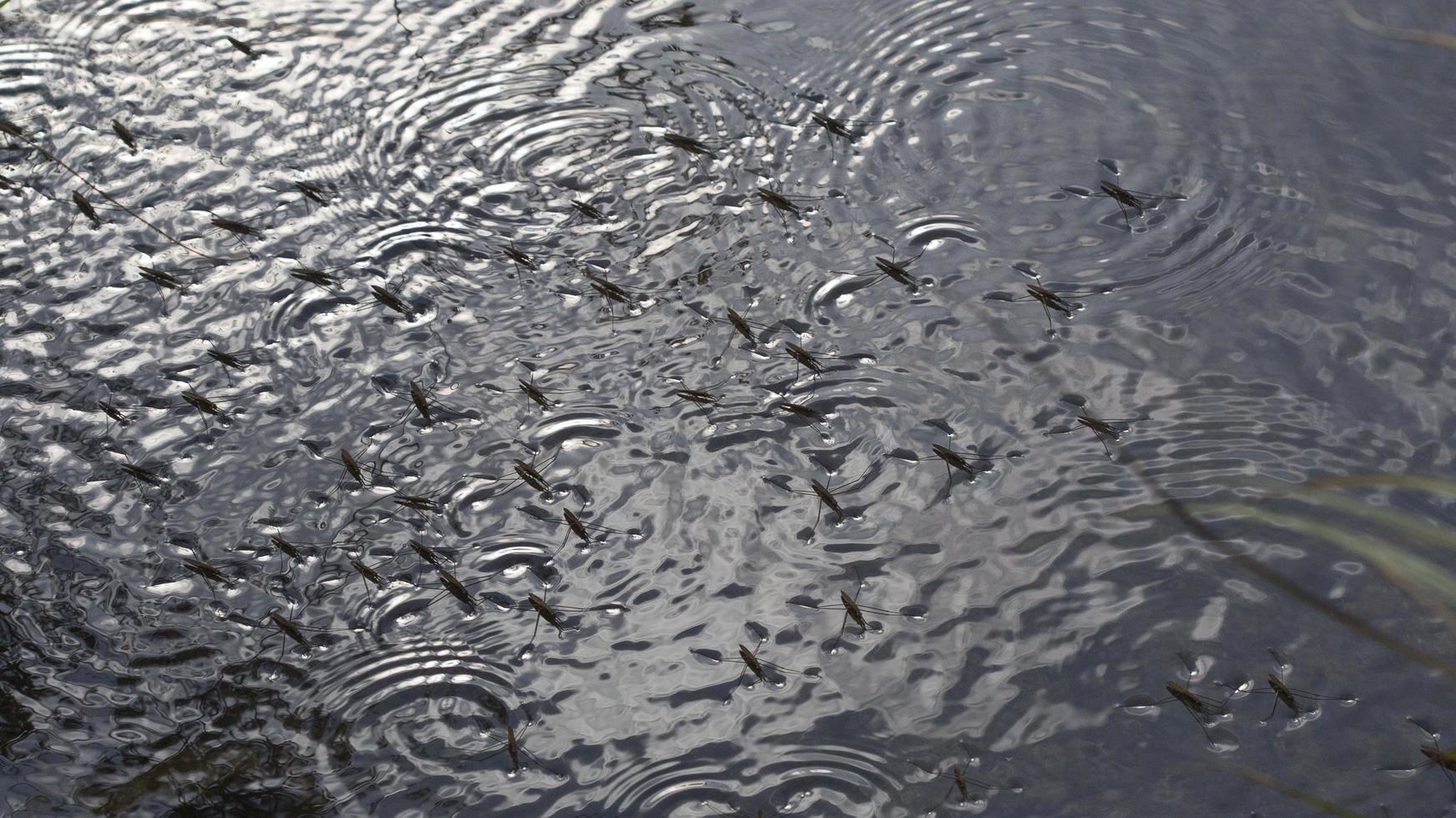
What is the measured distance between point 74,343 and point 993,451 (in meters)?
3.88

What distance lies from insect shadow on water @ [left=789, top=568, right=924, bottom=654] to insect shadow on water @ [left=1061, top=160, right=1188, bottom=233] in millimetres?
2102

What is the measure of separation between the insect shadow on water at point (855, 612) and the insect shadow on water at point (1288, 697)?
1132mm

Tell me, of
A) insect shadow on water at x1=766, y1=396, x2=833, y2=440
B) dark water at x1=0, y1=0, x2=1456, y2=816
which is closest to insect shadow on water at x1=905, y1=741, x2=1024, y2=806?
dark water at x1=0, y1=0, x2=1456, y2=816

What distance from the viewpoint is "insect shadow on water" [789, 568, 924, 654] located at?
155 inches

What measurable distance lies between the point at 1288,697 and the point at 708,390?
2.34 meters

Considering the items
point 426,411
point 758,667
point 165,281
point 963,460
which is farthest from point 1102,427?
point 165,281

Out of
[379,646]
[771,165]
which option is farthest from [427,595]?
[771,165]

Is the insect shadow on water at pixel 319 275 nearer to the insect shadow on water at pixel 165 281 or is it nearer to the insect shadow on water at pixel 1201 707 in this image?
the insect shadow on water at pixel 165 281

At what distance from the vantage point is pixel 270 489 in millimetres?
4434

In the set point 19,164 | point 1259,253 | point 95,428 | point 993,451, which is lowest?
point 993,451

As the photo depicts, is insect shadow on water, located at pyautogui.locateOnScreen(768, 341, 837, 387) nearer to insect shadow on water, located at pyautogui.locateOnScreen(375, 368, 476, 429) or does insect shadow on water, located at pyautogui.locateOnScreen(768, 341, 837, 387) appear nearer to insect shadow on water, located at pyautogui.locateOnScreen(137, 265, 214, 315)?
insect shadow on water, located at pyautogui.locateOnScreen(375, 368, 476, 429)

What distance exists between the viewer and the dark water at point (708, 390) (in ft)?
12.4

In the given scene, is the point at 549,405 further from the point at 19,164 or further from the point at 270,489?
the point at 19,164

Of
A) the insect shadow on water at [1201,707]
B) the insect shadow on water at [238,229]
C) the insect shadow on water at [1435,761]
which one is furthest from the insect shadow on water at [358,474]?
the insect shadow on water at [1435,761]
